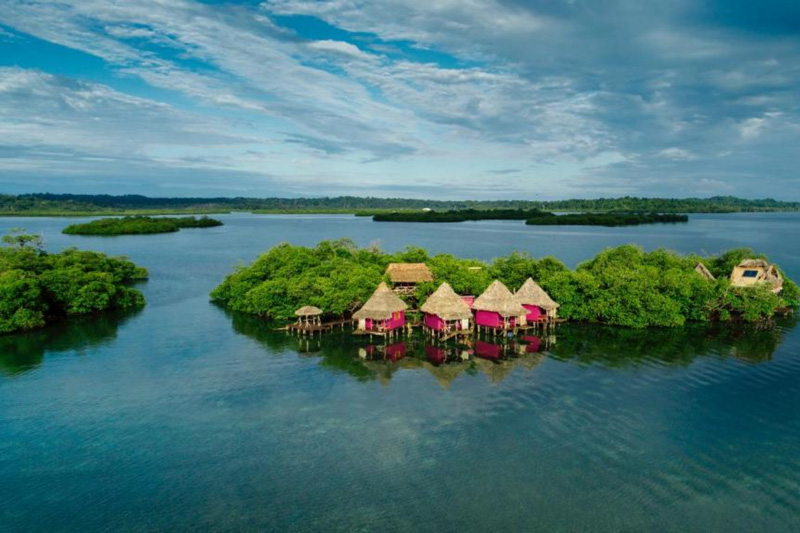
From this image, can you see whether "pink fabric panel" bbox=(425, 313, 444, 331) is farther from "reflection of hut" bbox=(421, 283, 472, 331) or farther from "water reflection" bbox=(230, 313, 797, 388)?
"water reflection" bbox=(230, 313, 797, 388)

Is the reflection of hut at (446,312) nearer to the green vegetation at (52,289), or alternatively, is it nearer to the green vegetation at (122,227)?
the green vegetation at (52,289)

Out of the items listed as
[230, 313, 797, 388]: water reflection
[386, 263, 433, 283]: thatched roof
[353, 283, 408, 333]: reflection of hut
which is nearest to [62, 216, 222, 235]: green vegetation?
[230, 313, 797, 388]: water reflection

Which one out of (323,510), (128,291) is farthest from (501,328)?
(128,291)

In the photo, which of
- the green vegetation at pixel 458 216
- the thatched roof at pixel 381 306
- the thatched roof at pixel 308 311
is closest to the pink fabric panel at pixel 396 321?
the thatched roof at pixel 381 306

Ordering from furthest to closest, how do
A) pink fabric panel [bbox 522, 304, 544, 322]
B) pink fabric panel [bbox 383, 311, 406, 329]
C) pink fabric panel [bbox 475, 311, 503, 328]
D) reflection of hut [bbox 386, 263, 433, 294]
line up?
reflection of hut [bbox 386, 263, 433, 294]
pink fabric panel [bbox 522, 304, 544, 322]
pink fabric panel [bbox 475, 311, 503, 328]
pink fabric panel [bbox 383, 311, 406, 329]

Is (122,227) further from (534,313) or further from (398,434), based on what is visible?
(398,434)

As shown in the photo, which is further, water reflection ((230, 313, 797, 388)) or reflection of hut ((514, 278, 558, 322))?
reflection of hut ((514, 278, 558, 322))

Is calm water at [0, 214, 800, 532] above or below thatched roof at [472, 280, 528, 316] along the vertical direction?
below

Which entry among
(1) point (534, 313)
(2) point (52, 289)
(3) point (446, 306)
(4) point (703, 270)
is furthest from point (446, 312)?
(2) point (52, 289)
